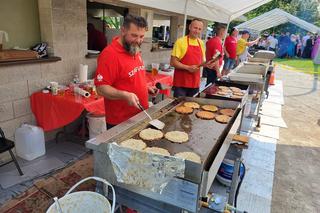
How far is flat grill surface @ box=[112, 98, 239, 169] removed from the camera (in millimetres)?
1668

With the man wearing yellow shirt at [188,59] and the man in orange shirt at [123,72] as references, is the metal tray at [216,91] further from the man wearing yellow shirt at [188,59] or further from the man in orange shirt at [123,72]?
the man in orange shirt at [123,72]

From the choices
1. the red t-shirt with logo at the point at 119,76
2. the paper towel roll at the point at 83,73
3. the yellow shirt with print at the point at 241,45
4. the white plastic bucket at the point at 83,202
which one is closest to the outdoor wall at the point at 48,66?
the paper towel roll at the point at 83,73

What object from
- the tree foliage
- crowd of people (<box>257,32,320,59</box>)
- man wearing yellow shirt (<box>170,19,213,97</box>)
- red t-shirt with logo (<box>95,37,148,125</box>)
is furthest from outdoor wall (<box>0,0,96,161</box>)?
the tree foliage

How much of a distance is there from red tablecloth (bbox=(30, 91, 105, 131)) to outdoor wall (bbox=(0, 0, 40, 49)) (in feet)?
2.49

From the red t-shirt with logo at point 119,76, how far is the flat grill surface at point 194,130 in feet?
0.97

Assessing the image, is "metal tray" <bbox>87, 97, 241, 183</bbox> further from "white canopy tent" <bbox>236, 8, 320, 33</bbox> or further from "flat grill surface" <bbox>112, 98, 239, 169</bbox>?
"white canopy tent" <bbox>236, 8, 320, 33</bbox>

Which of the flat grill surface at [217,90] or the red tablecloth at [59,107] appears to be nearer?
the flat grill surface at [217,90]

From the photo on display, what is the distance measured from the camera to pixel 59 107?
2.99m

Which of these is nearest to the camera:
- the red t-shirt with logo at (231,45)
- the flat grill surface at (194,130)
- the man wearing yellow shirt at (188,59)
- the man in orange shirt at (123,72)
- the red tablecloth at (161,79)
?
the flat grill surface at (194,130)

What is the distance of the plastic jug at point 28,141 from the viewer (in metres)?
3.07

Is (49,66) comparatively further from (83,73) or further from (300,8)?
(300,8)

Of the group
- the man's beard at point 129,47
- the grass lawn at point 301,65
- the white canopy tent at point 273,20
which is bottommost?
the grass lawn at point 301,65

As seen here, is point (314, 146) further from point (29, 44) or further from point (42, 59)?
point (29, 44)

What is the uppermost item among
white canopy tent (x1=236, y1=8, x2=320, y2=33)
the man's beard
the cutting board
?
white canopy tent (x1=236, y1=8, x2=320, y2=33)
